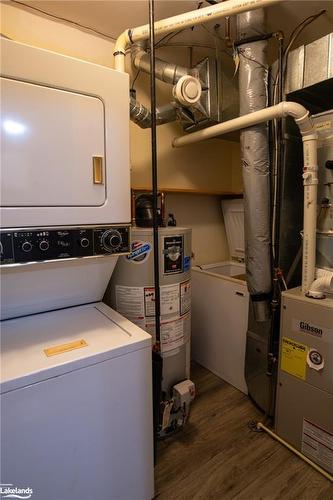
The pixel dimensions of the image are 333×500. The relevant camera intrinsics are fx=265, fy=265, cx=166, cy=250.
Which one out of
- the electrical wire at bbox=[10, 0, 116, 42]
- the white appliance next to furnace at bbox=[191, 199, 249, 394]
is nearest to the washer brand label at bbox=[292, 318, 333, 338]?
the white appliance next to furnace at bbox=[191, 199, 249, 394]

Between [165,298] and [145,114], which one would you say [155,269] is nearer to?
[165,298]

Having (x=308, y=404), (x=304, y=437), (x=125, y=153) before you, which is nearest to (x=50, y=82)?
(x=125, y=153)

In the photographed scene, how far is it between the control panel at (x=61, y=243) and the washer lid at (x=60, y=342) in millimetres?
302

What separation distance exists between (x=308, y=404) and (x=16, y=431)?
133 cm

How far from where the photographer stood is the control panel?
0.84 metres

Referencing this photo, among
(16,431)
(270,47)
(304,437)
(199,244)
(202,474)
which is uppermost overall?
(270,47)

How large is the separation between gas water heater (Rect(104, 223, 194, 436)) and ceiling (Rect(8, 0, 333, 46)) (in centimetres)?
130

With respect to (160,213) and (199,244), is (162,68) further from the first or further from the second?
(199,244)

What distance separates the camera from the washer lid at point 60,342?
79cm

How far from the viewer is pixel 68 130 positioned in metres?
0.89

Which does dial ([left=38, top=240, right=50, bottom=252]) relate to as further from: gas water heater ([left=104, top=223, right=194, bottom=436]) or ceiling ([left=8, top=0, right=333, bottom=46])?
ceiling ([left=8, top=0, right=333, bottom=46])

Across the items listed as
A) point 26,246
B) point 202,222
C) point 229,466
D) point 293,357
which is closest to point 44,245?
point 26,246

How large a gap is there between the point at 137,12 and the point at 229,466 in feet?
8.50

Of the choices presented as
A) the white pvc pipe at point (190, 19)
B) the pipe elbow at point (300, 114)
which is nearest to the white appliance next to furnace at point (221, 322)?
the pipe elbow at point (300, 114)
